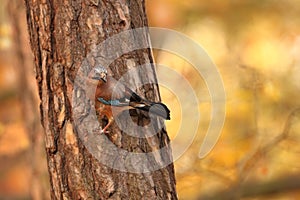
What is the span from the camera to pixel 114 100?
220 cm

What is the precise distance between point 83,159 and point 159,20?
3295 mm

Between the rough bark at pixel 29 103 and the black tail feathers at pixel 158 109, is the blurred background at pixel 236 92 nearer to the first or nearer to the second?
the rough bark at pixel 29 103

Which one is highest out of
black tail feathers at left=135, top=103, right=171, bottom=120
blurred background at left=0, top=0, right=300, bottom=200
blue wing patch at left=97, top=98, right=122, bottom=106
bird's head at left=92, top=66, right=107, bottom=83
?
blurred background at left=0, top=0, right=300, bottom=200

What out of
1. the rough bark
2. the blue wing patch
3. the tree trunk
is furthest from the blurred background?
the blue wing patch

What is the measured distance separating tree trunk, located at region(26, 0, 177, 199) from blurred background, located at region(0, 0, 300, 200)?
63.3 inches

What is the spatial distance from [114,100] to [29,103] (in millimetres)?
2192

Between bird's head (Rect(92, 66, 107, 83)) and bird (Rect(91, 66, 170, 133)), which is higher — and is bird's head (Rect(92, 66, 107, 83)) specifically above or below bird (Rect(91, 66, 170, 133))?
above

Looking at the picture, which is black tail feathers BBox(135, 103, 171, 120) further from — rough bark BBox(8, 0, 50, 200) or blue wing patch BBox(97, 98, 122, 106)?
rough bark BBox(8, 0, 50, 200)

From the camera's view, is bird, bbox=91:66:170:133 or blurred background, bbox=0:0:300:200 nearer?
bird, bbox=91:66:170:133

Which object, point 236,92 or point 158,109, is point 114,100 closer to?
point 158,109

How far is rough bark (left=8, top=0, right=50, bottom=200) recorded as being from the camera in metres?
4.28

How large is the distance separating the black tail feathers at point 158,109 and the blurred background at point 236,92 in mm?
1672

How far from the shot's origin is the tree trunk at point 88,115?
226cm

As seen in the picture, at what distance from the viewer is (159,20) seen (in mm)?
5441
